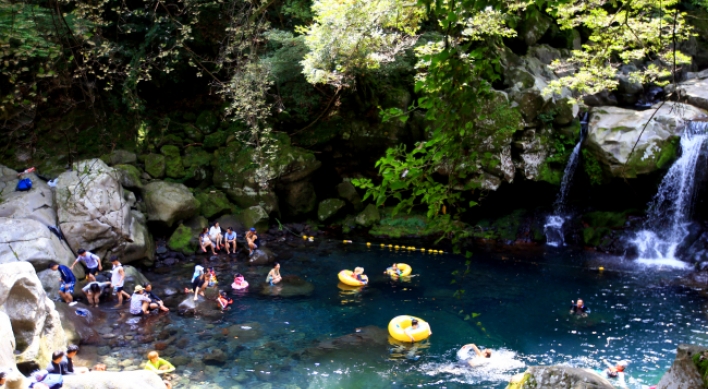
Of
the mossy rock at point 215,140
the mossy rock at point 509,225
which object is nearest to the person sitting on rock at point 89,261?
the mossy rock at point 215,140

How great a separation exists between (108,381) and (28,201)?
8411mm

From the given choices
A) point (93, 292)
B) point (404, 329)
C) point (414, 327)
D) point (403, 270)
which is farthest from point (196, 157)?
point (414, 327)

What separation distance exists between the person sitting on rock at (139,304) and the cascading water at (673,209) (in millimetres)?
12718

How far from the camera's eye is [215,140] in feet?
56.7

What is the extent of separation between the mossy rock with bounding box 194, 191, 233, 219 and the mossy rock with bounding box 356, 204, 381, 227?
4.18 m

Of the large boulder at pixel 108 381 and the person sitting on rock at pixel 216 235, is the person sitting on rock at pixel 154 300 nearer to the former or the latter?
the person sitting on rock at pixel 216 235

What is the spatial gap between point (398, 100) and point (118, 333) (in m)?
10.2

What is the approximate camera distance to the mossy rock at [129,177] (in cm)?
1434

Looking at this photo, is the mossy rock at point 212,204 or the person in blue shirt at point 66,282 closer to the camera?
the person in blue shirt at point 66,282

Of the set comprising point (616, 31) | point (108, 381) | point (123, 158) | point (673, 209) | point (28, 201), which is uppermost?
point (616, 31)

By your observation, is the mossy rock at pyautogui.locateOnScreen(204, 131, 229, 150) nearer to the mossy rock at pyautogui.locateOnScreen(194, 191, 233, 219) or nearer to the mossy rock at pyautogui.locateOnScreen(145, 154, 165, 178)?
the mossy rock at pyautogui.locateOnScreen(145, 154, 165, 178)

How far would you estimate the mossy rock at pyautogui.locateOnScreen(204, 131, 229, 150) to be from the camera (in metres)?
17.2

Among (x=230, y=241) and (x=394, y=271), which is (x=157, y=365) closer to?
(x=394, y=271)

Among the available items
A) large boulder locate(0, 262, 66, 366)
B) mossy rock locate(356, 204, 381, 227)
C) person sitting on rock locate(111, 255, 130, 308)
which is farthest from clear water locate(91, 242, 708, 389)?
mossy rock locate(356, 204, 381, 227)
